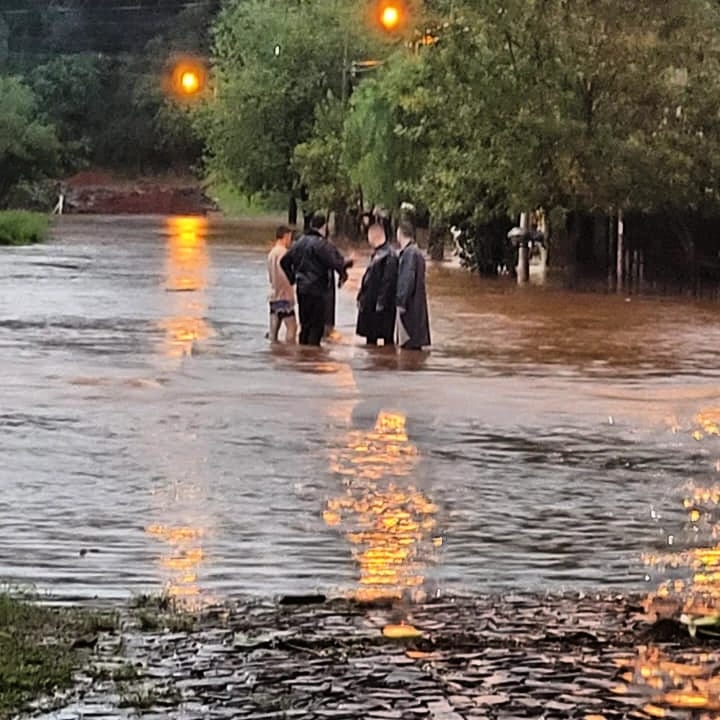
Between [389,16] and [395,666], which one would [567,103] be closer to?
[389,16]

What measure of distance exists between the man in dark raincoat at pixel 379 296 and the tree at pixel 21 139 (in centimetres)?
8774

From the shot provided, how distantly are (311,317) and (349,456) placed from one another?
925cm

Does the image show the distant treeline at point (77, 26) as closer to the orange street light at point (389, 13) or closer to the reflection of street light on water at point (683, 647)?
the orange street light at point (389, 13)

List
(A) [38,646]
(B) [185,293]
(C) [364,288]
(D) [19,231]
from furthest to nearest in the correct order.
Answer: (D) [19,231]
(B) [185,293]
(C) [364,288]
(A) [38,646]

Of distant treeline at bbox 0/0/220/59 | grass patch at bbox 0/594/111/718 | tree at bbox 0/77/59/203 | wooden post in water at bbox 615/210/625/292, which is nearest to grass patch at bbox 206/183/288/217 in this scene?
tree at bbox 0/77/59/203

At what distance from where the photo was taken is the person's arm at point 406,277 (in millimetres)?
23297

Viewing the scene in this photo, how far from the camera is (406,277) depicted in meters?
23.4

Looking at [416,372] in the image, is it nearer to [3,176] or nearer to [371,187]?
A: [371,187]

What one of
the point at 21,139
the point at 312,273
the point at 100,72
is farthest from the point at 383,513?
the point at 100,72

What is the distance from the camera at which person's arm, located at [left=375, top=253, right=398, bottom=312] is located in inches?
933

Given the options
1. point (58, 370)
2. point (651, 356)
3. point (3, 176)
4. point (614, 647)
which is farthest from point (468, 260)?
Result: point (3, 176)

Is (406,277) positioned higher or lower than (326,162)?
lower

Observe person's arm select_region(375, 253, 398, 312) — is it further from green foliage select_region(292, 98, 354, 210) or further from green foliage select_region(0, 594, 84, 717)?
green foliage select_region(292, 98, 354, 210)

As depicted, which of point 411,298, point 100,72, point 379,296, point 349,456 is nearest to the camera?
point 349,456
